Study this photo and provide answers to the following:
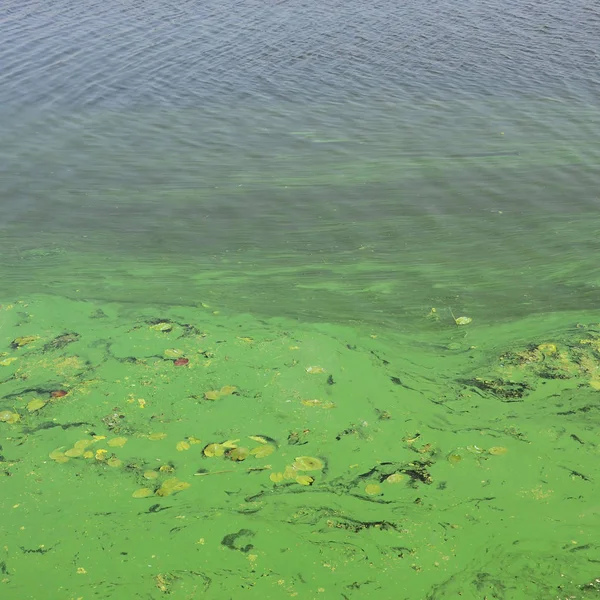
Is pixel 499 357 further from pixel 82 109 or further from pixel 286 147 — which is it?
pixel 82 109

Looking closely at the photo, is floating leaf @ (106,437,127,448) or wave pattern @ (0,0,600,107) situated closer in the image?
floating leaf @ (106,437,127,448)

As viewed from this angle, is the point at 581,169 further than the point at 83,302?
Yes

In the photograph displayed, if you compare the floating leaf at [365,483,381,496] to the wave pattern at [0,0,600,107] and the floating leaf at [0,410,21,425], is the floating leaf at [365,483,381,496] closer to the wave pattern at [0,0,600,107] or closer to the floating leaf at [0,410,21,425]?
the floating leaf at [0,410,21,425]

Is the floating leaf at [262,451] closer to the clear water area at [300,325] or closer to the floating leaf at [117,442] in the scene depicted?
the clear water area at [300,325]

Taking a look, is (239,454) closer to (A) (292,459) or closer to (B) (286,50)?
(A) (292,459)

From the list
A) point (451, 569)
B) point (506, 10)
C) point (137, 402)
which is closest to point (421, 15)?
point (506, 10)

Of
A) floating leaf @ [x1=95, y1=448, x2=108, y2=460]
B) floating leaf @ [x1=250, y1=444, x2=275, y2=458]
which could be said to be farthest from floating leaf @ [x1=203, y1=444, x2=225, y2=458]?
floating leaf @ [x1=95, y1=448, x2=108, y2=460]
